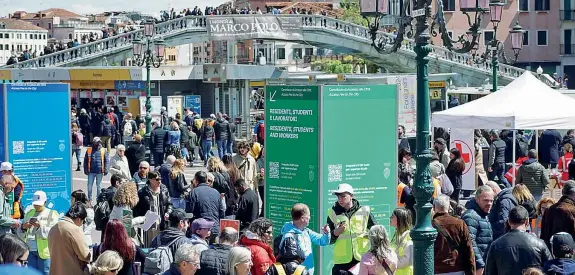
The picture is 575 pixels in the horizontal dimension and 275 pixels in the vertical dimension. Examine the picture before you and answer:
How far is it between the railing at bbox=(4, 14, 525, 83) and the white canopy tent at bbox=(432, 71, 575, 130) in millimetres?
30826

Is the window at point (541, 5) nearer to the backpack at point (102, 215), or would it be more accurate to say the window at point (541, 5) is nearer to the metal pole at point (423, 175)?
the backpack at point (102, 215)

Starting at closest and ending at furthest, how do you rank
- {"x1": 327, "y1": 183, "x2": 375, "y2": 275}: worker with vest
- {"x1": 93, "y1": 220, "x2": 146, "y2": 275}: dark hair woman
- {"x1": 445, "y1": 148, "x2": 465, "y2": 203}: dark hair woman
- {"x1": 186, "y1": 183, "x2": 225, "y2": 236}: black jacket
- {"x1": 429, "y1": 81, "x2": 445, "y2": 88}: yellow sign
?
{"x1": 93, "y1": 220, "x2": 146, "y2": 275}: dark hair woman → {"x1": 327, "y1": 183, "x2": 375, "y2": 275}: worker with vest → {"x1": 186, "y1": 183, "x2": 225, "y2": 236}: black jacket → {"x1": 445, "y1": 148, "x2": 465, "y2": 203}: dark hair woman → {"x1": 429, "y1": 81, "x2": 445, "y2": 88}: yellow sign

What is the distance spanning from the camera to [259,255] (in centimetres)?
1003

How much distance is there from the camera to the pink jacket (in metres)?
9.81

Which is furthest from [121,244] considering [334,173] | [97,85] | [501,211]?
[97,85]

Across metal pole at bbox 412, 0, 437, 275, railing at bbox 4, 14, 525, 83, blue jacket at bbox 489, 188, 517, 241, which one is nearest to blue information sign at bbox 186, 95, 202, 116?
railing at bbox 4, 14, 525, 83

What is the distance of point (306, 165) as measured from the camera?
1317 centimetres

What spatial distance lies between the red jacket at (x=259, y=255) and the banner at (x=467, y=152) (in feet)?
34.2

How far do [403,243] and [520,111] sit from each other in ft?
24.1

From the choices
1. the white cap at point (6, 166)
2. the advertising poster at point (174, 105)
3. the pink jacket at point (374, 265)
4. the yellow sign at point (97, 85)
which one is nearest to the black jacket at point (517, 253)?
the pink jacket at point (374, 265)

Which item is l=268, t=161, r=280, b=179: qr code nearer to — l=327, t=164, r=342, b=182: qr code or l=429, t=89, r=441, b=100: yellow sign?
l=327, t=164, r=342, b=182: qr code

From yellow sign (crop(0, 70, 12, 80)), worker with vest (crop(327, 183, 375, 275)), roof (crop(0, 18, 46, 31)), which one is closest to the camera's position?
worker with vest (crop(327, 183, 375, 275))

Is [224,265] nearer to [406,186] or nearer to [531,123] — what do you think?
[406,186]

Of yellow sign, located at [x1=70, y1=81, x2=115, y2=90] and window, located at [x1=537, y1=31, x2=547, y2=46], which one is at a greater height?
window, located at [x1=537, y1=31, x2=547, y2=46]
